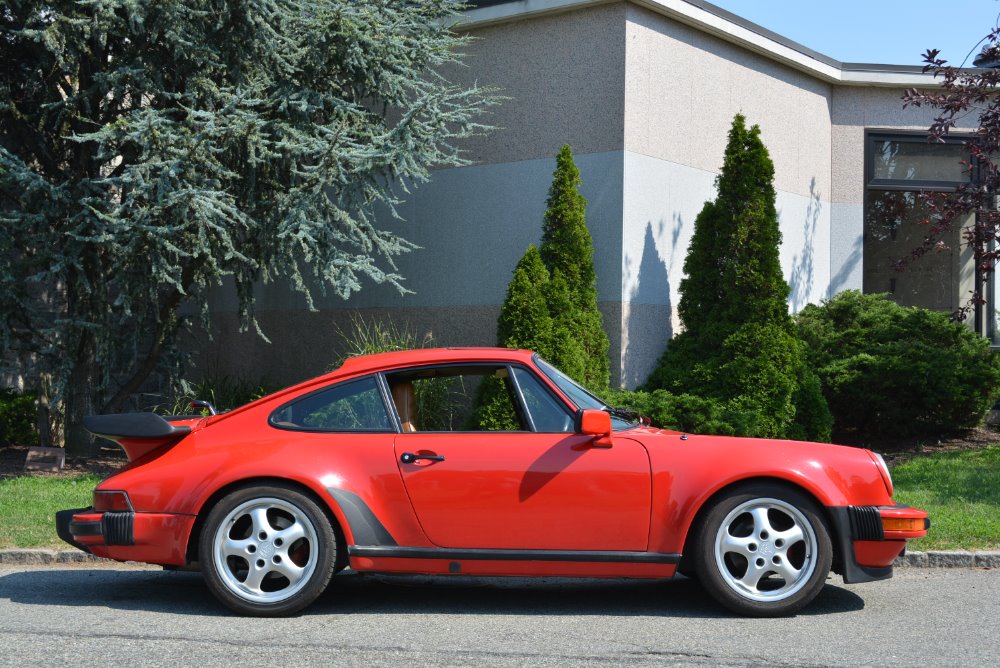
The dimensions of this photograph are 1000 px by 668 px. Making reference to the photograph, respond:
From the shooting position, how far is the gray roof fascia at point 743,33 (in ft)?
42.2

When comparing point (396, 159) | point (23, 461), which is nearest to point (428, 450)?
point (396, 159)

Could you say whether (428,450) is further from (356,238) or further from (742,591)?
(356,238)

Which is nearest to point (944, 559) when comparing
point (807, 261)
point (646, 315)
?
point (646, 315)

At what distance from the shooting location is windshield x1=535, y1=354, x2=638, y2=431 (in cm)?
609

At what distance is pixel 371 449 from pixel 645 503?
4.94 ft

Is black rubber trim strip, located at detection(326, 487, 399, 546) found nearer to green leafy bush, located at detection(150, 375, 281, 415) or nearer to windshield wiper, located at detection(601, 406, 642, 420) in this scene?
windshield wiper, located at detection(601, 406, 642, 420)

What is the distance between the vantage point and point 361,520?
583 cm

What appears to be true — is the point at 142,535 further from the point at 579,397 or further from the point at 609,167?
the point at 609,167

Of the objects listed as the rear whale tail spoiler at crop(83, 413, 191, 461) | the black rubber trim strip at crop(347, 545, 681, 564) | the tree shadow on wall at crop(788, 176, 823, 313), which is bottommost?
the black rubber trim strip at crop(347, 545, 681, 564)

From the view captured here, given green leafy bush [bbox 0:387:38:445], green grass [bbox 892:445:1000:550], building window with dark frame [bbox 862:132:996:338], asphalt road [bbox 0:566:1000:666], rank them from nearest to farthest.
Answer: asphalt road [bbox 0:566:1000:666]
green grass [bbox 892:445:1000:550]
green leafy bush [bbox 0:387:38:445]
building window with dark frame [bbox 862:132:996:338]

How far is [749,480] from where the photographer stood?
5.85 meters

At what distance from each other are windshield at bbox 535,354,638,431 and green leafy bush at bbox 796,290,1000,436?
7.12 meters

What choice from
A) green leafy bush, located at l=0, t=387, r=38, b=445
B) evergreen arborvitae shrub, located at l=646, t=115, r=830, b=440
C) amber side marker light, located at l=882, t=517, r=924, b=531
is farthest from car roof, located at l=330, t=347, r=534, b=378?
green leafy bush, located at l=0, t=387, r=38, b=445

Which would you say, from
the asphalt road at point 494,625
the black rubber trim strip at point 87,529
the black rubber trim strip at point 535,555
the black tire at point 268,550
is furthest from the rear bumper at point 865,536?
the black rubber trim strip at point 87,529
